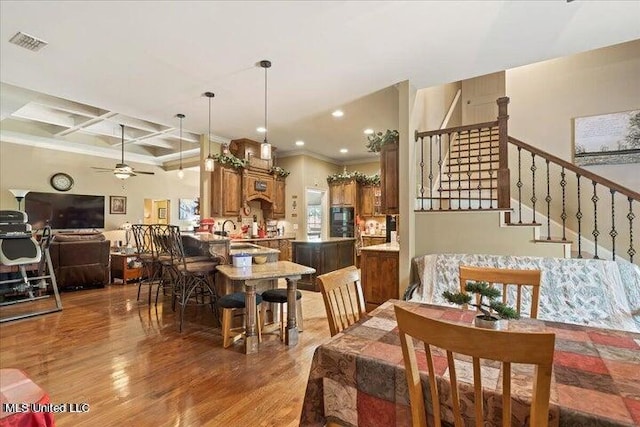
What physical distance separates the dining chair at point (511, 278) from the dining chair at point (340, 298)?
2.06 feet

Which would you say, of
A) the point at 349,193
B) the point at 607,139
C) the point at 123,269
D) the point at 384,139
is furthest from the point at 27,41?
the point at 607,139

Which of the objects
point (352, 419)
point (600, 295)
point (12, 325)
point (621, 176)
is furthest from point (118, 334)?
point (621, 176)

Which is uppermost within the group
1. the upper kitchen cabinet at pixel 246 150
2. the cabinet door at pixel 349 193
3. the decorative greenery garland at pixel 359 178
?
the upper kitchen cabinet at pixel 246 150

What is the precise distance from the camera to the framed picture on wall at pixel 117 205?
7.68 meters

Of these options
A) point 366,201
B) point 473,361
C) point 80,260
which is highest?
point 366,201

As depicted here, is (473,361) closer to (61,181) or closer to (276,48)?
(276,48)

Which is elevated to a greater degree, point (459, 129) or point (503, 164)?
point (459, 129)

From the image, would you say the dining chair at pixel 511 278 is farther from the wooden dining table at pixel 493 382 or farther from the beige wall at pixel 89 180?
the beige wall at pixel 89 180

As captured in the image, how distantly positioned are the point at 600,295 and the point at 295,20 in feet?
11.3

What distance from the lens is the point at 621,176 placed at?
4207mm

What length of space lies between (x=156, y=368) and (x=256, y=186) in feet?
14.5

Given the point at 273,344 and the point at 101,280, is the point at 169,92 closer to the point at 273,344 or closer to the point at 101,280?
the point at 273,344

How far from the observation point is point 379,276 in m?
4.06

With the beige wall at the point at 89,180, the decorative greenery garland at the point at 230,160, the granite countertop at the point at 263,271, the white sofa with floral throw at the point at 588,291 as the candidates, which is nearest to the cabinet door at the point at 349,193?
the decorative greenery garland at the point at 230,160
